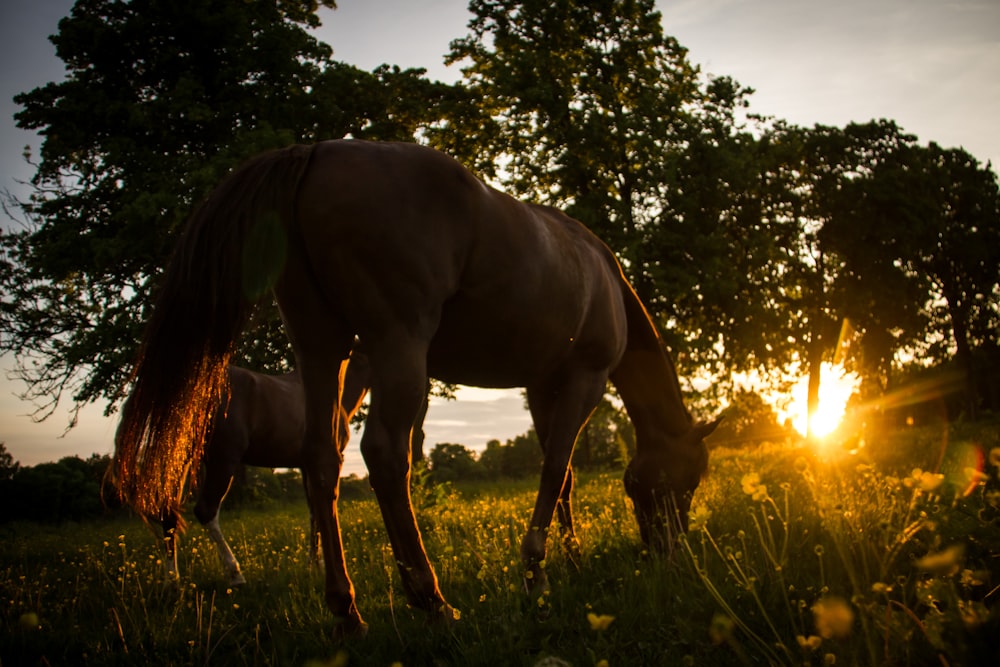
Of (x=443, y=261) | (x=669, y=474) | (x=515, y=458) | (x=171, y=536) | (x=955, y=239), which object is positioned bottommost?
(x=515, y=458)

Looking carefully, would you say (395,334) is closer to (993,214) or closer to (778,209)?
(778,209)

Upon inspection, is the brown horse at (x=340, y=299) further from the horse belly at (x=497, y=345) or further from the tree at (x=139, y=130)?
the tree at (x=139, y=130)

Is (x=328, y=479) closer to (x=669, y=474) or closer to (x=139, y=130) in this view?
(x=669, y=474)

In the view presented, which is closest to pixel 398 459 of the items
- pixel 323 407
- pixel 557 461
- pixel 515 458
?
pixel 323 407

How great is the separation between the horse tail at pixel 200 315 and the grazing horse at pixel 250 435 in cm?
257

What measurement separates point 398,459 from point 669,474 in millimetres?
2904

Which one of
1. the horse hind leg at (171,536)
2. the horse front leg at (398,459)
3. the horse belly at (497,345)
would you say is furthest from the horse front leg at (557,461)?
the horse hind leg at (171,536)

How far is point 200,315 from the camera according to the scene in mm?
2912

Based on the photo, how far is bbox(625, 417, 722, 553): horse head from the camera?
4.88 meters

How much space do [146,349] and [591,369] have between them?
270 centimetres

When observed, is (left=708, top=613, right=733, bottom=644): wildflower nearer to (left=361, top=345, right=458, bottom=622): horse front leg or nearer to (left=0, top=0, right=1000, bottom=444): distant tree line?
(left=361, top=345, right=458, bottom=622): horse front leg

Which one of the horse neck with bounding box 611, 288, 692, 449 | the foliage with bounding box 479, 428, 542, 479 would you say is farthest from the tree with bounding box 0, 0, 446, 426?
the foliage with bounding box 479, 428, 542, 479

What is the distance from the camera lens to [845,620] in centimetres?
116

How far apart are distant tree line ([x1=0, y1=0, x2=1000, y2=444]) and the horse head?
9.90m
